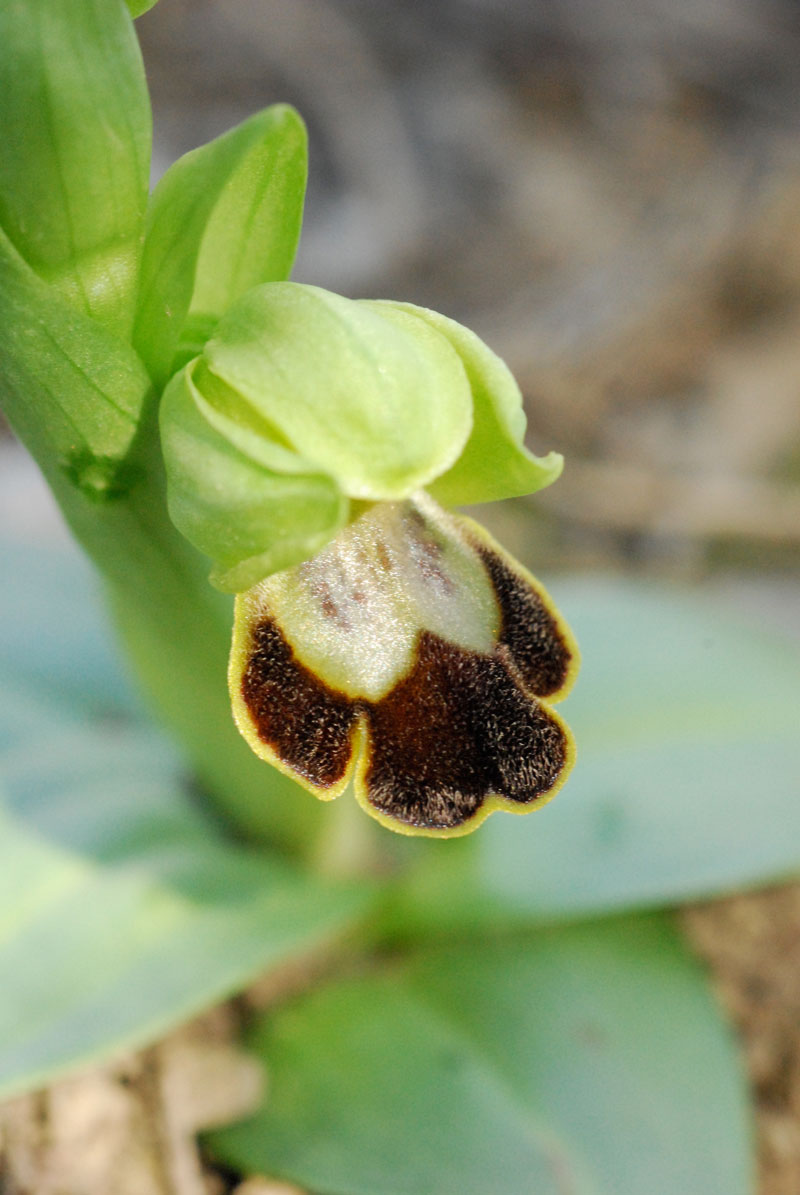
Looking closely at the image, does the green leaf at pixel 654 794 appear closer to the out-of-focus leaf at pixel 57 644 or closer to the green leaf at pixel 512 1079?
the green leaf at pixel 512 1079

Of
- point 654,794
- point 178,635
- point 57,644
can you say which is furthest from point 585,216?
point 178,635

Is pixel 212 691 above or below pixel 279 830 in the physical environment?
above

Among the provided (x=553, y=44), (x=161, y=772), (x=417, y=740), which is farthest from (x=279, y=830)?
(x=553, y=44)

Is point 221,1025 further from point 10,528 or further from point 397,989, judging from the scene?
point 10,528

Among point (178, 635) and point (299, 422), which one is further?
point (178, 635)

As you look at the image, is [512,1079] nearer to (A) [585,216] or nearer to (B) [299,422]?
(B) [299,422]

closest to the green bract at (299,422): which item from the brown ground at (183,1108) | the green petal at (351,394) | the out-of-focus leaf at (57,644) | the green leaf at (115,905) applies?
the green petal at (351,394)
